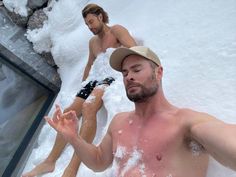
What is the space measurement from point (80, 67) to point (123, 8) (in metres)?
0.63

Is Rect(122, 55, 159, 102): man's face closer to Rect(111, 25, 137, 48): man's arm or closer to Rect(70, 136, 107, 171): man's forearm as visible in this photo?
Rect(70, 136, 107, 171): man's forearm

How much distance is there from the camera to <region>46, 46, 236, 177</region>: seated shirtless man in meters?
1.42

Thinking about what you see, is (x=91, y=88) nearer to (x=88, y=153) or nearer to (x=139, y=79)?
(x=88, y=153)

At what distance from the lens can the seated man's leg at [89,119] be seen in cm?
219

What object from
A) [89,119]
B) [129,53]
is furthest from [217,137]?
[89,119]

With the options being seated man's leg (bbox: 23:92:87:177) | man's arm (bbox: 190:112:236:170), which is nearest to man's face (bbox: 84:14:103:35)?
seated man's leg (bbox: 23:92:87:177)

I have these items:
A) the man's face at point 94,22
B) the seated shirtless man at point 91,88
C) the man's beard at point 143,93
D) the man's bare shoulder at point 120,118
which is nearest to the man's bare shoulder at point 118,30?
the seated shirtless man at point 91,88

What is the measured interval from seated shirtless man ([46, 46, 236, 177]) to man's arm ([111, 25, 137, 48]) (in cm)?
81

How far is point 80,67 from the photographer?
3.30m

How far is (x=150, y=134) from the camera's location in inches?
62.2

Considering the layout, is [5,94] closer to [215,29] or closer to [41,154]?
[41,154]

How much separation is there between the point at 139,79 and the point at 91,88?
103 cm

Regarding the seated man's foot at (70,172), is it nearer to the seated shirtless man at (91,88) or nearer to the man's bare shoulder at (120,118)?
the seated shirtless man at (91,88)

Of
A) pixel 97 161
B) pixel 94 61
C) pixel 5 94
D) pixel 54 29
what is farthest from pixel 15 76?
pixel 97 161
